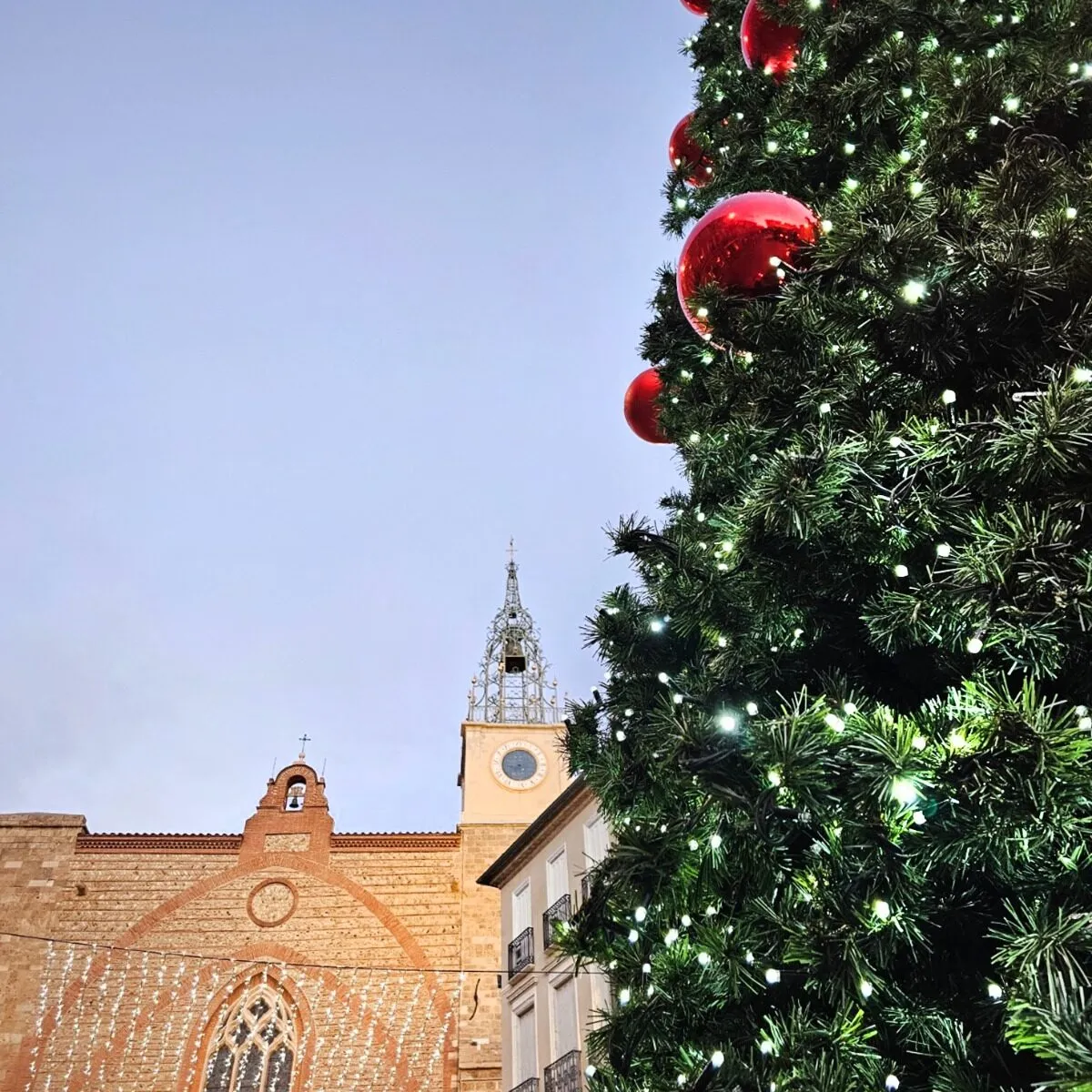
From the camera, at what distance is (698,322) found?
307 centimetres

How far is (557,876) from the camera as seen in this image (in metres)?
11.9

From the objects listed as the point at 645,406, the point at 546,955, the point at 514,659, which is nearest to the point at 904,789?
the point at 645,406

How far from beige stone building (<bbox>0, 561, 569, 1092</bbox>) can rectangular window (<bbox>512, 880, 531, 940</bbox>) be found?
335 centimetres

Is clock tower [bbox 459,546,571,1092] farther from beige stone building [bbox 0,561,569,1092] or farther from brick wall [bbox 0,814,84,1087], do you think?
brick wall [bbox 0,814,84,1087]

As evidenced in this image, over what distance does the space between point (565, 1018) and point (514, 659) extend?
11.3 metres

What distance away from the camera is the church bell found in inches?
835

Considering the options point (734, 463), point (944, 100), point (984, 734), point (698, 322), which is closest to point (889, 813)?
point (984, 734)

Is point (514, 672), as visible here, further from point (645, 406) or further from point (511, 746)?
point (645, 406)

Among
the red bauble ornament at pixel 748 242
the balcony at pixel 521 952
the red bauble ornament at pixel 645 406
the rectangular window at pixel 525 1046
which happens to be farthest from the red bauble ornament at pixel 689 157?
the rectangular window at pixel 525 1046

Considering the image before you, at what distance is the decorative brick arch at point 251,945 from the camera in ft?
47.2

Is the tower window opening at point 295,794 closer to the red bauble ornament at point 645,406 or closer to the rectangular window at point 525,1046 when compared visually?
the rectangular window at point 525,1046

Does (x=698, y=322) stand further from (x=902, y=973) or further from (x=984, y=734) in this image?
(x=902, y=973)

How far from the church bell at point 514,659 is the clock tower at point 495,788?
2 centimetres

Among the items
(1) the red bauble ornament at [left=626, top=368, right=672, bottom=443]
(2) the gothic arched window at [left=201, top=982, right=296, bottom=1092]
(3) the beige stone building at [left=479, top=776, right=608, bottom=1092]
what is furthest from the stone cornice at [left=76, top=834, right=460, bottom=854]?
(1) the red bauble ornament at [left=626, top=368, right=672, bottom=443]
